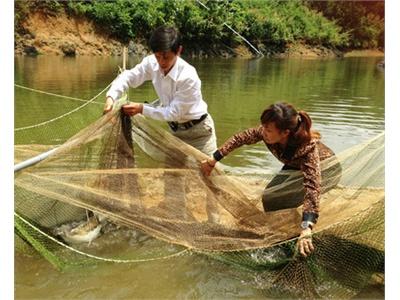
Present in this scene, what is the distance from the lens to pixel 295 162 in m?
2.94

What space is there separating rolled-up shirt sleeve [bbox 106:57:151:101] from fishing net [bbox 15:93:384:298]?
187mm

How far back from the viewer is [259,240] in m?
2.91

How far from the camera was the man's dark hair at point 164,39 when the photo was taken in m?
2.84

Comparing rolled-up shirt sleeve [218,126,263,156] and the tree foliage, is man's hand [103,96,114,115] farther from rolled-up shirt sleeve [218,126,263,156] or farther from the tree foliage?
the tree foliage

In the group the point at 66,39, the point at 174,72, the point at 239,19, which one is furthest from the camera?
the point at 239,19

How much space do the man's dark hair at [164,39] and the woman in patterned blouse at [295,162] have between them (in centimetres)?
74

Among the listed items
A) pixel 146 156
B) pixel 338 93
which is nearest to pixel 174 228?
pixel 146 156

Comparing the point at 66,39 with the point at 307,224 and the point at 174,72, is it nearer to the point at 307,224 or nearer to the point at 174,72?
the point at 174,72

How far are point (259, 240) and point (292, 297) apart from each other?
1.39 feet

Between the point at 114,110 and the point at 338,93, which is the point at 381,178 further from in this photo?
the point at 338,93

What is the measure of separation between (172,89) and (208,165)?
59 centimetres

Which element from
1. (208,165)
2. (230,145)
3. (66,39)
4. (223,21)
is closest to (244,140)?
(230,145)

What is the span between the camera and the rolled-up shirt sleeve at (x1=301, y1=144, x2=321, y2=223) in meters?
2.66

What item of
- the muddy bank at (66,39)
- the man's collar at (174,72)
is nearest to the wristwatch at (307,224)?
the man's collar at (174,72)
